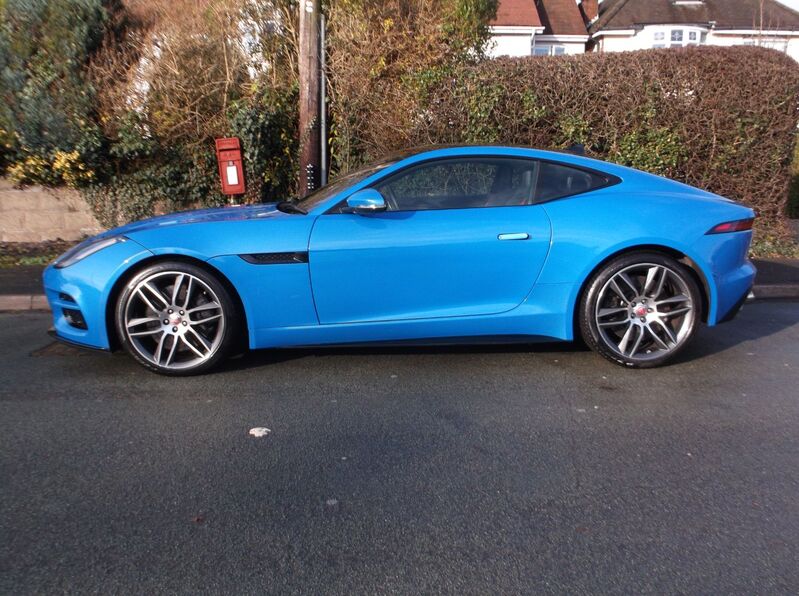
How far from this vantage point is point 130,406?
4008 mm

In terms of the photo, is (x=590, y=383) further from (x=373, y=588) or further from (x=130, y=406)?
(x=130, y=406)

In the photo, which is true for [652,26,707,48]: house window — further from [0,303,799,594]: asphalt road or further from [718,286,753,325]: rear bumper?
[0,303,799,594]: asphalt road

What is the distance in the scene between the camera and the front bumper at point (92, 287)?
4.31m

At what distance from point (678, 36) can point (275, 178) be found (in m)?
20.4

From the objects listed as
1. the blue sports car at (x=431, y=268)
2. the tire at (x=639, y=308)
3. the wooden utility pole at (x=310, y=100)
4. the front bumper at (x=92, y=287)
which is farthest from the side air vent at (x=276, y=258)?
the wooden utility pole at (x=310, y=100)

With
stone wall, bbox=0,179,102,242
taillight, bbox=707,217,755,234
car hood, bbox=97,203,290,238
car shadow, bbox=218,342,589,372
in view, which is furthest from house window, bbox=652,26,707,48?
car hood, bbox=97,203,290,238

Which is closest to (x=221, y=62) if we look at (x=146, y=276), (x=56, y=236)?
(x=56, y=236)

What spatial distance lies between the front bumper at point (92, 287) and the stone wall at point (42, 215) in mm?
5653

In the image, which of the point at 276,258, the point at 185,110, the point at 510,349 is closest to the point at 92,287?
the point at 276,258

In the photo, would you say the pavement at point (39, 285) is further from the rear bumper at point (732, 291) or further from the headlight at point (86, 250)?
the rear bumper at point (732, 291)

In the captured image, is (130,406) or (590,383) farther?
(590,383)

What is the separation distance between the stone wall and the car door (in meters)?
6.48

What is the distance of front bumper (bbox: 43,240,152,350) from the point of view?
4.31m

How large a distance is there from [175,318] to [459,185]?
6.76 feet
